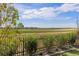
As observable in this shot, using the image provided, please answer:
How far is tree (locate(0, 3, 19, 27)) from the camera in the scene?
6.89 ft

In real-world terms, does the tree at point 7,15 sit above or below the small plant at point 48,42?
above

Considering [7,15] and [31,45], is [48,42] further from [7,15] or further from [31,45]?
[7,15]

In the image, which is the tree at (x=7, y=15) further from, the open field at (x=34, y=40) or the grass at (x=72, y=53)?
the grass at (x=72, y=53)

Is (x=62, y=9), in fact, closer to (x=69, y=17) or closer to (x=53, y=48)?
(x=69, y=17)

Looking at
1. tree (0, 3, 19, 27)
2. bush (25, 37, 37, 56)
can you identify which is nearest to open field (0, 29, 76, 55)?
bush (25, 37, 37, 56)

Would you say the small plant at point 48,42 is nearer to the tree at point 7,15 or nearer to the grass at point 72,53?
the grass at point 72,53

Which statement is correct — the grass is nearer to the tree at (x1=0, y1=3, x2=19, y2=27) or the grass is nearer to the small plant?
the small plant

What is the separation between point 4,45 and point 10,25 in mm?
213

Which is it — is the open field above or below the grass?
above

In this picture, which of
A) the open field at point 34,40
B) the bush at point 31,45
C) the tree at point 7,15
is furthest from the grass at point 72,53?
the tree at point 7,15

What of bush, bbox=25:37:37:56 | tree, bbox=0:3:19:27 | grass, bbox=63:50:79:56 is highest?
tree, bbox=0:3:19:27

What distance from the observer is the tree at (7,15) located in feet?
6.89

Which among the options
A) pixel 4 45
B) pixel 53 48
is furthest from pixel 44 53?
pixel 4 45

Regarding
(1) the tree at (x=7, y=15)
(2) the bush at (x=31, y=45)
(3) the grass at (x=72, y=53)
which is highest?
(1) the tree at (x=7, y=15)
